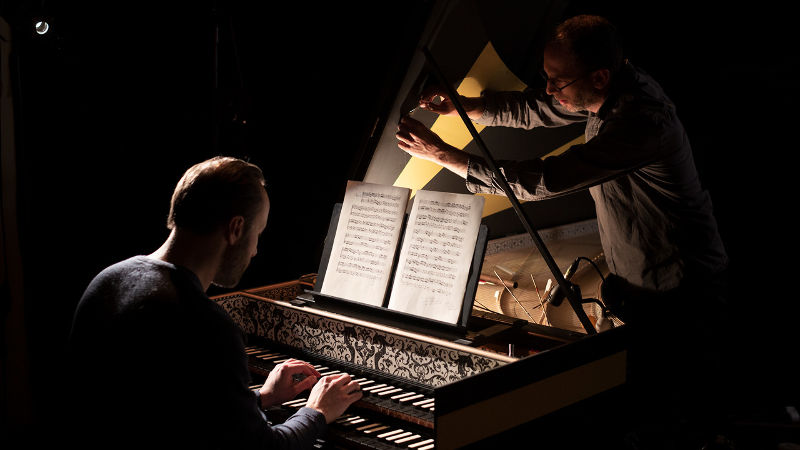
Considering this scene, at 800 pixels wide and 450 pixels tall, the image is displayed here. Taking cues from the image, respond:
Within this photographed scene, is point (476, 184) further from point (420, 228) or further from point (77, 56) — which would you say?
point (77, 56)

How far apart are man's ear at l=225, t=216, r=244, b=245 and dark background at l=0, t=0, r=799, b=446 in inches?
44.0

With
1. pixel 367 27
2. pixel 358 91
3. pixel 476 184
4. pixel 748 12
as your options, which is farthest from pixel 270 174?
pixel 748 12

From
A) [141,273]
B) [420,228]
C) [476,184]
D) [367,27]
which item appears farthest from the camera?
[367,27]

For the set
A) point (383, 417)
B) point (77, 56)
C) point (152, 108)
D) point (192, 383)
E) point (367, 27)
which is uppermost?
point (367, 27)

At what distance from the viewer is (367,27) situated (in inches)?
134

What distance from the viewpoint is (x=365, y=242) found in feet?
6.95

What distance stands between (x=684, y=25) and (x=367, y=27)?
1706 millimetres

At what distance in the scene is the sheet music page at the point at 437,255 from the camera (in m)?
1.85

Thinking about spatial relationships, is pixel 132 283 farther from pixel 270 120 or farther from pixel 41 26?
pixel 270 120

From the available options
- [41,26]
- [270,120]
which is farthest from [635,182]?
[41,26]

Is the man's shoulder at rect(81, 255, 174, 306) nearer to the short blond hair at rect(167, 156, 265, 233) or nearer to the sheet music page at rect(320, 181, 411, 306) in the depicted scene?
the short blond hair at rect(167, 156, 265, 233)

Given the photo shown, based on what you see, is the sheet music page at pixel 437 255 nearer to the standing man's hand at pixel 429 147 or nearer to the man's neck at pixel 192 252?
the standing man's hand at pixel 429 147

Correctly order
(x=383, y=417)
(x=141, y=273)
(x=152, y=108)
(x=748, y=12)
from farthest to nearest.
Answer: (x=152, y=108), (x=748, y=12), (x=383, y=417), (x=141, y=273)

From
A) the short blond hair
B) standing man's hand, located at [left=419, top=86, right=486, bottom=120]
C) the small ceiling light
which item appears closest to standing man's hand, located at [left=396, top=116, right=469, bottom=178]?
standing man's hand, located at [left=419, top=86, right=486, bottom=120]
